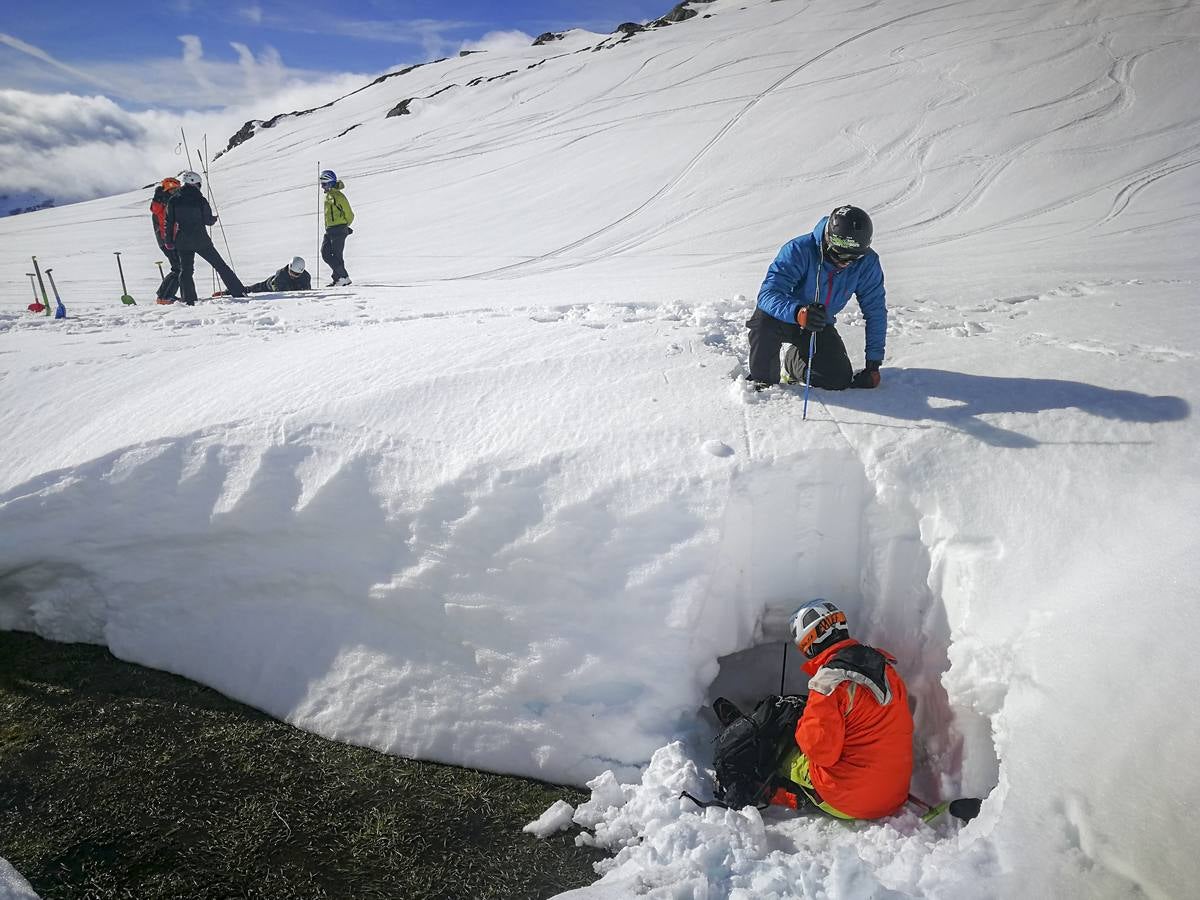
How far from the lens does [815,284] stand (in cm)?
423

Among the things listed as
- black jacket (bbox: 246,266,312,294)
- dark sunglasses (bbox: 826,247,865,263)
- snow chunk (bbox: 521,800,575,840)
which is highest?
black jacket (bbox: 246,266,312,294)

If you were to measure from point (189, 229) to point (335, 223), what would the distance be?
7.08 feet

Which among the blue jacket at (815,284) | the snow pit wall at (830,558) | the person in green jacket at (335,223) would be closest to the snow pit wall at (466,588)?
the snow pit wall at (830,558)

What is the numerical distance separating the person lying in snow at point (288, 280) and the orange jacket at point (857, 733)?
857 centimetres

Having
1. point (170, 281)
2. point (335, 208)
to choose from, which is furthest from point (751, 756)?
point (335, 208)

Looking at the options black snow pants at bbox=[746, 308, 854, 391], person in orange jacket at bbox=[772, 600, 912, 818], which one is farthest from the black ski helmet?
person in orange jacket at bbox=[772, 600, 912, 818]

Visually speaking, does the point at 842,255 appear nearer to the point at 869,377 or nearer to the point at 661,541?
the point at 869,377

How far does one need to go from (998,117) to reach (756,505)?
13462mm

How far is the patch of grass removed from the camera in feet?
9.20

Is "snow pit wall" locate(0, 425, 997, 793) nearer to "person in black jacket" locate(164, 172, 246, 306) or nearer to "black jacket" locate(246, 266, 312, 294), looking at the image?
"person in black jacket" locate(164, 172, 246, 306)

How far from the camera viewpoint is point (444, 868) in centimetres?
287

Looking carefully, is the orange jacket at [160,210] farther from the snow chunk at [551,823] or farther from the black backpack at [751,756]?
the black backpack at [751,756]

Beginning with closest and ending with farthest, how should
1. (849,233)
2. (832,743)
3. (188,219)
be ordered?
(832,743) < (849,233) < (188,219)

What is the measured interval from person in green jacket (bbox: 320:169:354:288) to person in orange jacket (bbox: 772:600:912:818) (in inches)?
354
